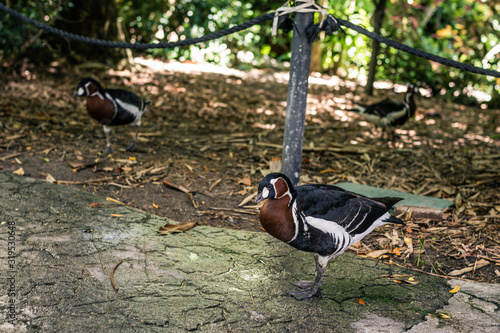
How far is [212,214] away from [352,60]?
799 cm

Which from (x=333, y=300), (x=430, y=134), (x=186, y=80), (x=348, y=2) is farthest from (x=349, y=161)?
(x=348, y=2)

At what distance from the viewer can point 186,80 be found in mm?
8633

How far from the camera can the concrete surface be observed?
2.50m

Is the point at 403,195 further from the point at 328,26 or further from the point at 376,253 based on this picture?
the point at 328,26

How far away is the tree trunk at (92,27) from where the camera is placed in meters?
8.49

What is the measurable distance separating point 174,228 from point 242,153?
2.15 m

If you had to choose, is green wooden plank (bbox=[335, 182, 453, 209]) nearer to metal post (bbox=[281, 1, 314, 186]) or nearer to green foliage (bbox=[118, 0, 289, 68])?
metal post (bbox=[281, 1, 314, 186])

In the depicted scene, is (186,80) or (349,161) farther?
(186,80)

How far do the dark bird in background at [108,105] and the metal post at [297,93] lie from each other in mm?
2229

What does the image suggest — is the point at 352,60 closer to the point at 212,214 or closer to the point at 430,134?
the point at 430,134

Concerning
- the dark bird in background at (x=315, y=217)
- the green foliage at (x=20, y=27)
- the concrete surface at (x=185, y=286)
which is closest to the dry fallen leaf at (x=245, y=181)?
the concrete surface at (x=185, y=286)

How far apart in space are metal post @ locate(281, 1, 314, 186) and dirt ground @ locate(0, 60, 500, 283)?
0.62m

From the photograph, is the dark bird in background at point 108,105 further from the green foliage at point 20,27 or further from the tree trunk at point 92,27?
the tree trunk at point 92,27

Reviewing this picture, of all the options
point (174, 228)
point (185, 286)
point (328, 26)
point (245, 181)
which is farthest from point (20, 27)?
point (185, 286)
